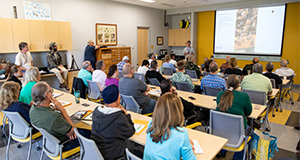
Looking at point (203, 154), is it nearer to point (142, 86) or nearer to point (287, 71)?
point (142, 86)

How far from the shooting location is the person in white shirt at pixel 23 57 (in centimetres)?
572

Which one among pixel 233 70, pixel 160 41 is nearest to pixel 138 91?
pixel 233 70

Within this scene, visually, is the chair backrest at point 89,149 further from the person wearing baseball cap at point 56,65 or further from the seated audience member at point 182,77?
the person wearing baseball cap at point 56,65

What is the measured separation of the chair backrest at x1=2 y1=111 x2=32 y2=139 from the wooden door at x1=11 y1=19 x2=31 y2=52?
3.87 m

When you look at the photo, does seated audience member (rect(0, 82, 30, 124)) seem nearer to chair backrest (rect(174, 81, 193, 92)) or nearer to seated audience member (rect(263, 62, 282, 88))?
chair backrest (rect(174, 81, 193, 92))

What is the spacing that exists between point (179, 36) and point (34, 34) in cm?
744

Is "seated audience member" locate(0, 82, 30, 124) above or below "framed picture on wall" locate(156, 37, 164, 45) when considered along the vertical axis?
below

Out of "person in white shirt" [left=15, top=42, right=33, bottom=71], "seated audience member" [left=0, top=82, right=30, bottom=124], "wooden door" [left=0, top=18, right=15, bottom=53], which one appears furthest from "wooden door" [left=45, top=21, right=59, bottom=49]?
"seated audience member" [left=0, top=82, right=30, bottom=124]

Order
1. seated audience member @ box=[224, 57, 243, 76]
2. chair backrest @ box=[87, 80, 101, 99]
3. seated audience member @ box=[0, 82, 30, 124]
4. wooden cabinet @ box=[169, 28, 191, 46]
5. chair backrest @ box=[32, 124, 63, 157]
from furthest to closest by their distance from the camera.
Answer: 1. wooden cabinet @ box=[169, 28, 191, 46]
2. seated audience member @ box=[224, 57, 243, 76]
3. chair backrest @ box=[87, 80, 101, 99]
4. seated audience member @ box=[0, 82, 30, 124]
5. chair backrest @ box=[32, 124, 63, 157]

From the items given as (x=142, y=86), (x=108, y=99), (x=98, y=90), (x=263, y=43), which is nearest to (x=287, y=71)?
(x=263, y=43)

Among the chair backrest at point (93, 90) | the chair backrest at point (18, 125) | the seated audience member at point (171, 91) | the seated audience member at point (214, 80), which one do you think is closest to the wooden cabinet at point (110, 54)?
the chair backrest at point (93, 90)

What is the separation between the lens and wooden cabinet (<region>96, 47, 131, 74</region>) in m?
7.88

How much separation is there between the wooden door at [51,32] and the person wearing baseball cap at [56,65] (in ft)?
0.52

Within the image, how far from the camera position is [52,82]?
7.06 metres
